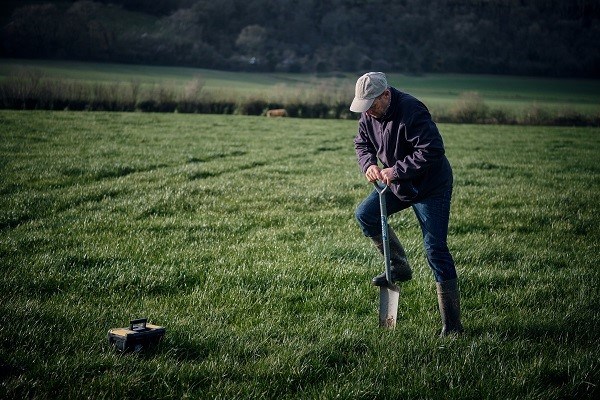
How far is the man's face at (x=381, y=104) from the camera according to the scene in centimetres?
570

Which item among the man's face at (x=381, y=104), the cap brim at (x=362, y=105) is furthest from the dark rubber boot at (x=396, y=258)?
the cap brim at (x=362, y=105)

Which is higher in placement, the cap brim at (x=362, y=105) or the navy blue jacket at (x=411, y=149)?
the cap brim at (x=362, y=105)

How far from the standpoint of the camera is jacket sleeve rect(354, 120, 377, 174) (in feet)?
20.9

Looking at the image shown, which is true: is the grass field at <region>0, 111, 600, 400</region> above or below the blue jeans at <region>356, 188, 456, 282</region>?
below

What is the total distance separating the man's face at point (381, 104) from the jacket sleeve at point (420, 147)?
293 millimetres

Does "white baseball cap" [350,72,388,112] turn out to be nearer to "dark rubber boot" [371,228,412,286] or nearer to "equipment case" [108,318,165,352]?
"dark rubber boot" [371,228,412,286]

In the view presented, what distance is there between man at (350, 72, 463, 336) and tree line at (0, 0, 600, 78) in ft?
334

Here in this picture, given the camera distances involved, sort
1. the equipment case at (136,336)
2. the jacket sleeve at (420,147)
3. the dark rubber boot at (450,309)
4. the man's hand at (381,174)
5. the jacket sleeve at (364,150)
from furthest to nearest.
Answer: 1. the jacket sleeve at (364,150)
2. the man's hand at (381,174)
3. the dark rubber boot at (450,309)
4. the jacket sleeve at (420,147)
5. the equipment case at (136,336)

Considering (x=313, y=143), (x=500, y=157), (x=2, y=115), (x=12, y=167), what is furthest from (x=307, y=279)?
(x=2, y=115)

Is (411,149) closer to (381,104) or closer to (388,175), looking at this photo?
(388,175)

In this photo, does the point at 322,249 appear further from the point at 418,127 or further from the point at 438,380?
the point at 438,380

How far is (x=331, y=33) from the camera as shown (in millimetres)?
129500

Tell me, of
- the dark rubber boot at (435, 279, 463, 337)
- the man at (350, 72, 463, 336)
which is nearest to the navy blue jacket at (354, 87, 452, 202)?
the man at (350, 72, 463, 336)

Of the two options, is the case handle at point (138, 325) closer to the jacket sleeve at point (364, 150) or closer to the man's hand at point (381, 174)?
the man's hand at point (381, 174)
